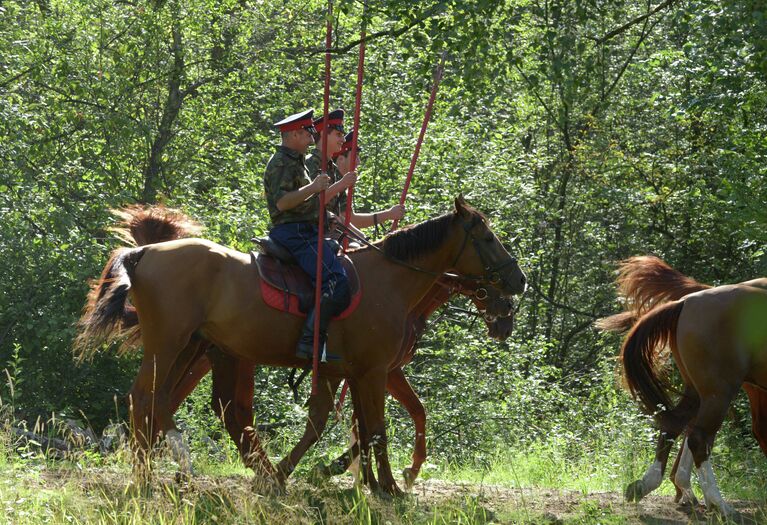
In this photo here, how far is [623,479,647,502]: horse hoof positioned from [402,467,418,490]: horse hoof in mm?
1617

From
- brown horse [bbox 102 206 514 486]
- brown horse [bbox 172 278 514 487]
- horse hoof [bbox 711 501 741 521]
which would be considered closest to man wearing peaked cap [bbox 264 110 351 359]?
brown horse [bbox 172 278 514 487]

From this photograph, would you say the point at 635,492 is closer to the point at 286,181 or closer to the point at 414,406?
the point at 414,406

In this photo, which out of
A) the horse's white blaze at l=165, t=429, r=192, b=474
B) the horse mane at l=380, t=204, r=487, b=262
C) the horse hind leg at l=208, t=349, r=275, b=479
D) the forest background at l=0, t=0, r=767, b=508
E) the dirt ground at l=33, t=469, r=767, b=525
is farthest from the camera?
the forest background at l=0, t=0, r=767, b=508

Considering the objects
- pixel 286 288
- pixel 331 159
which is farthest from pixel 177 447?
pixel 331 159

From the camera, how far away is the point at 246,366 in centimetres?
884

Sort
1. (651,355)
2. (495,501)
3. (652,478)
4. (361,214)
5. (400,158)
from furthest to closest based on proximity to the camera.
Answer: (400,158) → (361,214) → (651,355) → (652,478) → (495,501)

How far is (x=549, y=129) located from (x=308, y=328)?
15195 mm

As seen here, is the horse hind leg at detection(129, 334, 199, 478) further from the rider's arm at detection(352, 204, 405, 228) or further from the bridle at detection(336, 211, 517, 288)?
the rider's arm at detection(352, 204, 405, 228)

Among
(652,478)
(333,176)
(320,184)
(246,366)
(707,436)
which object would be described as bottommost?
(652,478)

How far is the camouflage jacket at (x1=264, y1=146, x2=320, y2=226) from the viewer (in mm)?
8070

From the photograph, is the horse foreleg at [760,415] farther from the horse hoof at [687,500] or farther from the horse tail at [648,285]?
the horse hoof at [687,500]

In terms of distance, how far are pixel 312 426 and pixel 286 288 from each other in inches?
38.9

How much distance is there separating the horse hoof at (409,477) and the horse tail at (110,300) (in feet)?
8.06

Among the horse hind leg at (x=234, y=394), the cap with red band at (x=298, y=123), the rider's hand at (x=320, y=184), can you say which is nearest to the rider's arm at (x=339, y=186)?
the rider's hand at (x=320, y=184)
